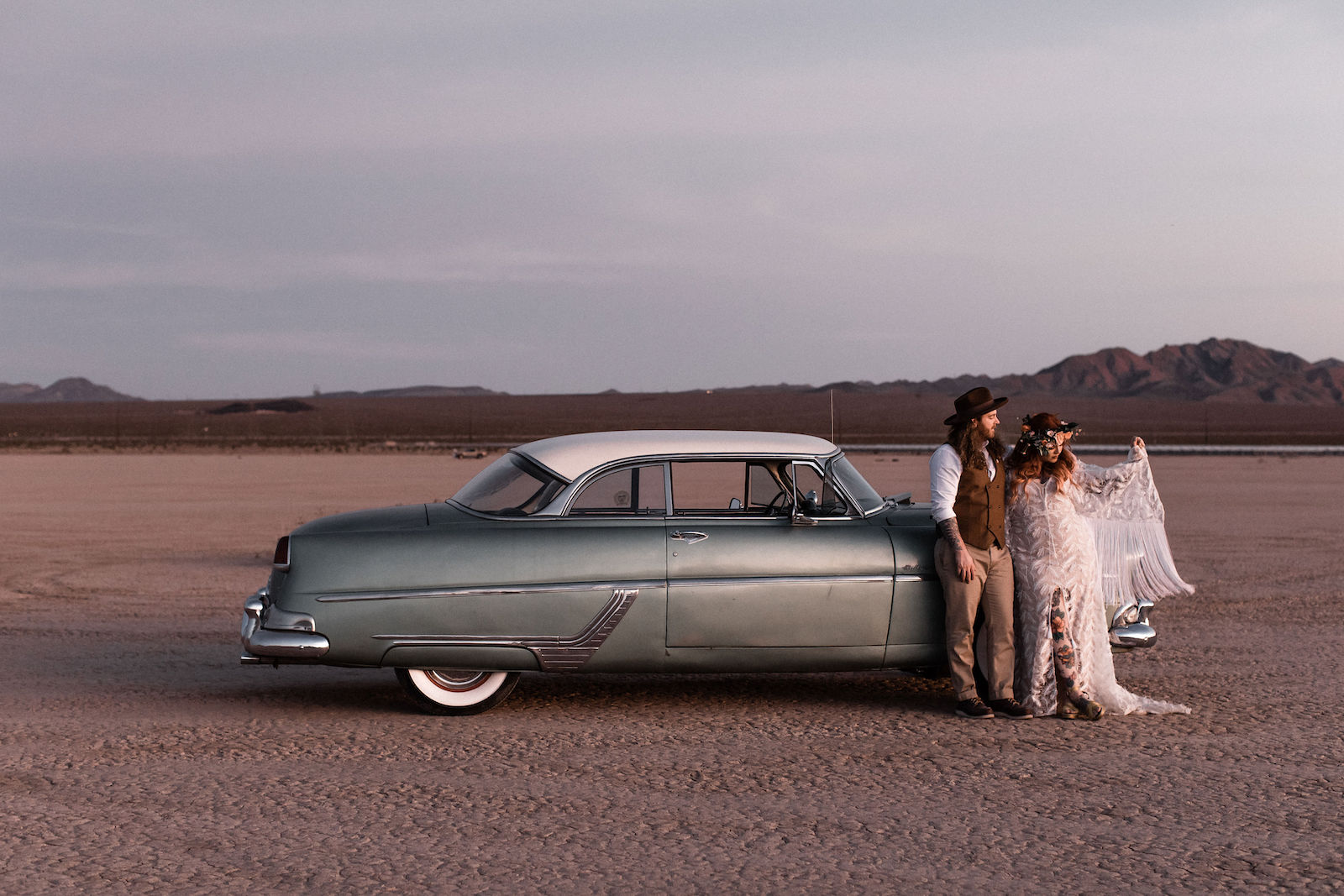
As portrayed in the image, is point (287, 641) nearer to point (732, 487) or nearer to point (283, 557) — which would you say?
point (283, 557)

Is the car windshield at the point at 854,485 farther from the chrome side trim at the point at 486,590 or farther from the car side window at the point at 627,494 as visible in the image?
the chrome side trim at the point at 486,590

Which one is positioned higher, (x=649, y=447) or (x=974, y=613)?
(x=649, y=447)

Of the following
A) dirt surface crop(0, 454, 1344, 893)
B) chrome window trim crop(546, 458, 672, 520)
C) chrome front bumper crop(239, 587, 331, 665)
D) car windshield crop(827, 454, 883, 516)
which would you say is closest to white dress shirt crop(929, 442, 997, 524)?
car windshield crop(827, 454, 883, 516)

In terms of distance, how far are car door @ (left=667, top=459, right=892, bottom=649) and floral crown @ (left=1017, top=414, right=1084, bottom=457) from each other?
967mm

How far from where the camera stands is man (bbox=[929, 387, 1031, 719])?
23.0 ft

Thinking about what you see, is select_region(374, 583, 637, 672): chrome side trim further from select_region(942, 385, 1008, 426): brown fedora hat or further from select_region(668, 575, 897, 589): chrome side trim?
select_region(942, 385, 1008, 426): brown fedora hat

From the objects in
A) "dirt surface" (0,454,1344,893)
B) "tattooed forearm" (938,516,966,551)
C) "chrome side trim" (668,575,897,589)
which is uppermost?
"tattooed forearm" (938,516,966,551)

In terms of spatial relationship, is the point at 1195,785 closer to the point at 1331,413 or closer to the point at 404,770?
the point at 404,770

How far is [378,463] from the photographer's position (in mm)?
45438

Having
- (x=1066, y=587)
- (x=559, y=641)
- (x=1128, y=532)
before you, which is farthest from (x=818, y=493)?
(x=1128, y=532)

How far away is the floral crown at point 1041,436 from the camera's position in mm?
7184

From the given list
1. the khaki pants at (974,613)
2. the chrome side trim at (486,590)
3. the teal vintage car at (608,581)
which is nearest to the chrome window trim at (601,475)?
the teal vintage car at (608,581)

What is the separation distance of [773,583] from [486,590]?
1.53 m

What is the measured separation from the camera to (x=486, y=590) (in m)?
6.88
